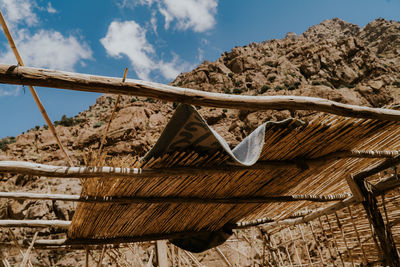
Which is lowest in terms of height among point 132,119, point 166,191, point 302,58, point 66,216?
point 166,191

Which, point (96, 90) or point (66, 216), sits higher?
point (66, 216)

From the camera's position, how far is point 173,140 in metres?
1.43

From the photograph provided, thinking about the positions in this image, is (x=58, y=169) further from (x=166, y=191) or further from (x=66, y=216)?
(x=66, y=216)

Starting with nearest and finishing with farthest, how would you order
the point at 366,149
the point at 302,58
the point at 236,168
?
the point at 236,168
the point at 366,149
the point at 302,58

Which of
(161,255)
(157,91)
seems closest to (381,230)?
(157,91)

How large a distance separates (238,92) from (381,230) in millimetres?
17885

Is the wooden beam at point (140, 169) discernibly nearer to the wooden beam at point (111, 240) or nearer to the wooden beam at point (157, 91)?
the wooden beam at point (157, 91)

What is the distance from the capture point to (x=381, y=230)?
6.62 feet

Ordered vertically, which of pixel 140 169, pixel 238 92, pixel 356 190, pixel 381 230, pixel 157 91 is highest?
pixel 238 92

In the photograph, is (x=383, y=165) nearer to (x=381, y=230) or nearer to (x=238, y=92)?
(x=381, y=230)

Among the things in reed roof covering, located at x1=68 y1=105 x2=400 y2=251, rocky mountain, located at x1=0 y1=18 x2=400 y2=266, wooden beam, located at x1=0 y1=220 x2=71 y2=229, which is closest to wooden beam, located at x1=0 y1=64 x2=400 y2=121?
reed roof covering, located at x1=68 y1=105 x2=400 y2=251

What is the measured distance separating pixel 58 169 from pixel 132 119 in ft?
44.0

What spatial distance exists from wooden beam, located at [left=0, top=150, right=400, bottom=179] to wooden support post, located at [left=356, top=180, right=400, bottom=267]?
0.35 meters

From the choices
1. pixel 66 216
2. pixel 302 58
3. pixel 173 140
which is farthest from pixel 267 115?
pixel 173 140
